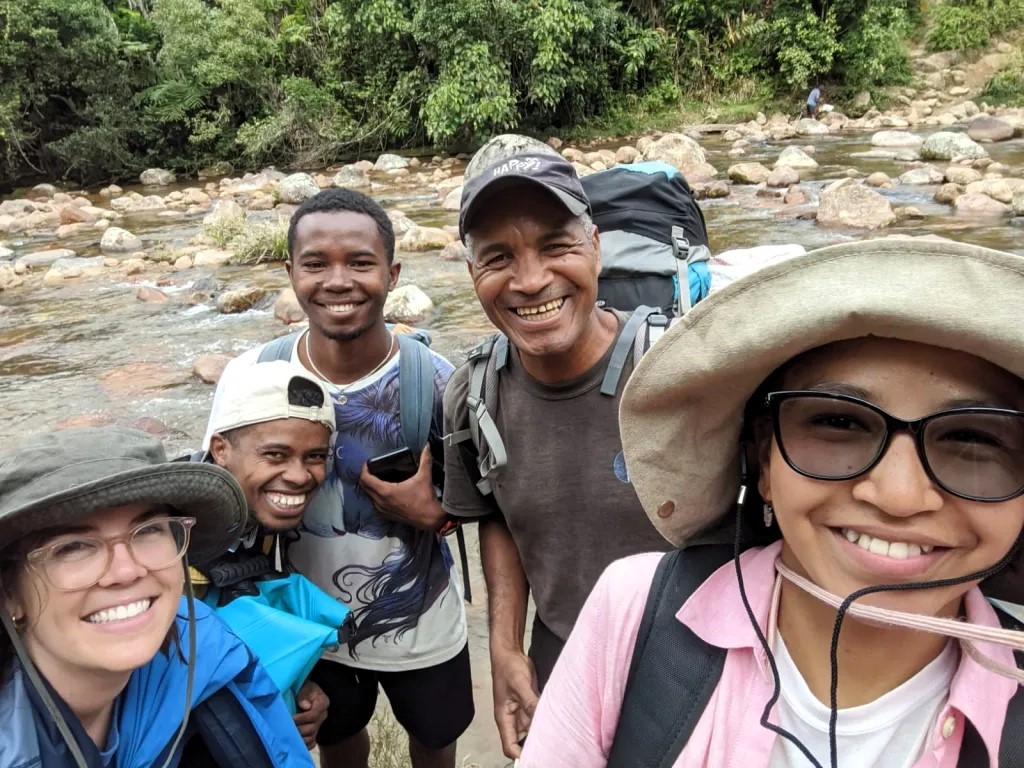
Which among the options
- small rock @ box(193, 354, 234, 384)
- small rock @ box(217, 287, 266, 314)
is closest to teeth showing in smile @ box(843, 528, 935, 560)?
small rock @ box(193, 354, 234, 384)

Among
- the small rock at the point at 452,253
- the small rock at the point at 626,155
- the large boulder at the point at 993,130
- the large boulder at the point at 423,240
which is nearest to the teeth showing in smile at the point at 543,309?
the small rock at the point at 452,253

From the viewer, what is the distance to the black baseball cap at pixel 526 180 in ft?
5.10

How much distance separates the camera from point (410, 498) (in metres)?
1.88

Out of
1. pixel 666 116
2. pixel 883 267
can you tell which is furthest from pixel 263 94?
pixel 883 267

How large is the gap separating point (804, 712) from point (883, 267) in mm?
563

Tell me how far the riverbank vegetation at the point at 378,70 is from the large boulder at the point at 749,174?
22.5ft

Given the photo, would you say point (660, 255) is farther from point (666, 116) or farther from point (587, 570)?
point (666, 116)

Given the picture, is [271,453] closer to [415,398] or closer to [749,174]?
[415,398]

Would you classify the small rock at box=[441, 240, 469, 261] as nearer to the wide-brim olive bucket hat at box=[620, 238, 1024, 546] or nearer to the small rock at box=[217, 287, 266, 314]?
the small rock at box=[217, 287, 266, 314]

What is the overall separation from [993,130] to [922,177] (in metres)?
4.86

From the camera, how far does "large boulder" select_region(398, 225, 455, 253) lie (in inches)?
378

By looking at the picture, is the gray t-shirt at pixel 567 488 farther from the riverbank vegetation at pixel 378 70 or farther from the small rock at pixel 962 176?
the riverbank vegetation at pixel 378 70

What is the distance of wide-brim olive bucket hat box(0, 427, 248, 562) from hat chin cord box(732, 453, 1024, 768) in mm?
965

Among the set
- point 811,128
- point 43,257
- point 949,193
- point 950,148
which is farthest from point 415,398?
point 811,128
